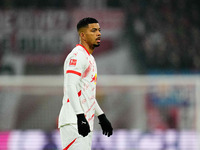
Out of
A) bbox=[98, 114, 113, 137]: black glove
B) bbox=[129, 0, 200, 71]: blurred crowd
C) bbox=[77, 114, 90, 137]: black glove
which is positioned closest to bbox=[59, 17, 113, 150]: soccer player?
bbox=[77, 114, 90, 137]: black glove

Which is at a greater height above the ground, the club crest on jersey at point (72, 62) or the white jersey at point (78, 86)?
the club crest on jersey at point (72, 62)

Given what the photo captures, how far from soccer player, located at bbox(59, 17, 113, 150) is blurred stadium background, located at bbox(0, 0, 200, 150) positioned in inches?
167

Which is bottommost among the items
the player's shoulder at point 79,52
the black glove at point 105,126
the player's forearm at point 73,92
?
the black glove at point 105,126

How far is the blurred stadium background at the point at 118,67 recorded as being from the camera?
26.8 feet

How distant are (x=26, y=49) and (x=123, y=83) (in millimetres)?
5816

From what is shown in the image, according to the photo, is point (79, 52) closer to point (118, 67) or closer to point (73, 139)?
point (73, 139)

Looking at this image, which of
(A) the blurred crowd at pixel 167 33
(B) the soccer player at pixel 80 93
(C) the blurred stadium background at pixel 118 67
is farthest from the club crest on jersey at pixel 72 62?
(A) the blurred crowd at pixel 167 33

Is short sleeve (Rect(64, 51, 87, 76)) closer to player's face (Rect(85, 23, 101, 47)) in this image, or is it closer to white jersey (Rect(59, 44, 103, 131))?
white jersey (Rect(59, 44, 103, 131))

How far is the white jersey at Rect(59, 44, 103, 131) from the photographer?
3.38 m

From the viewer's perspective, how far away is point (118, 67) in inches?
544

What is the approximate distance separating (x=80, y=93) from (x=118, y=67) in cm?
1032

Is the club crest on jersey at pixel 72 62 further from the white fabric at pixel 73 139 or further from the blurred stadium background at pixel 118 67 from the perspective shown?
the blurred stadium background at pixel 118 67

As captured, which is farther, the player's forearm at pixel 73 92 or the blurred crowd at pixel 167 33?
the blurred crowd at pixel 167 33

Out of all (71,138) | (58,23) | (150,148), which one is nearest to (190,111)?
(150,148)
